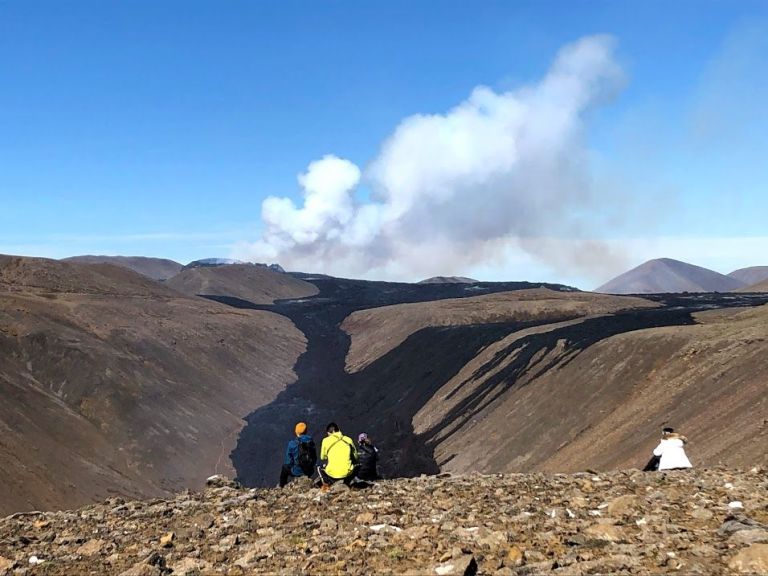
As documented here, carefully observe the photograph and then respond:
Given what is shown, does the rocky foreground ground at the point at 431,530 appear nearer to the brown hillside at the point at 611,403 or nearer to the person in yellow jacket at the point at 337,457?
the person in yellow jacket at the point at 337,457

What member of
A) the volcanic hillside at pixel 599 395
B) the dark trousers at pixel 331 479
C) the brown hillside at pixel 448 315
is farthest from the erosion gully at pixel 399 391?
the dark trousers at pixel 331 479

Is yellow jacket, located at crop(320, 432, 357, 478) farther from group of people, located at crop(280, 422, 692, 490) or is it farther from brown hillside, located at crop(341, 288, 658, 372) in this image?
brown hillside, located at crop(341, 288, 658, 372)

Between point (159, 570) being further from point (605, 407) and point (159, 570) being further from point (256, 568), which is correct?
point (605, 407)

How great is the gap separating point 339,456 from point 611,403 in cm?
2276

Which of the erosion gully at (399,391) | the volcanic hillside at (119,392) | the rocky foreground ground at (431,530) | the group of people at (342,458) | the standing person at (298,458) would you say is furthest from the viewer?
the erosion gully at (399,391)

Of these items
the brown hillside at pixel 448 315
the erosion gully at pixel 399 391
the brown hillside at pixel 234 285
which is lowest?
the erosion gully at pixel 399 391

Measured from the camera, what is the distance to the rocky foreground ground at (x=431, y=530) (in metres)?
7.54

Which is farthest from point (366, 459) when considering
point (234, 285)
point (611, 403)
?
point (234, 285)

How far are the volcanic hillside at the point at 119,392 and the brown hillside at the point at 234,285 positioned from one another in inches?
3066

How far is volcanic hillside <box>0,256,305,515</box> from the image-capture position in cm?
3606

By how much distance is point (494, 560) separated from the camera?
7.75 m

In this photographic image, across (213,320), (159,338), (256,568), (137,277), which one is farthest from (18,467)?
(137,277)

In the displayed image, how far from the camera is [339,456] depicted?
1444 centimetres

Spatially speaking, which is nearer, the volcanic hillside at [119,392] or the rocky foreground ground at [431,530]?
the rocky foreground ground at [431,530]
